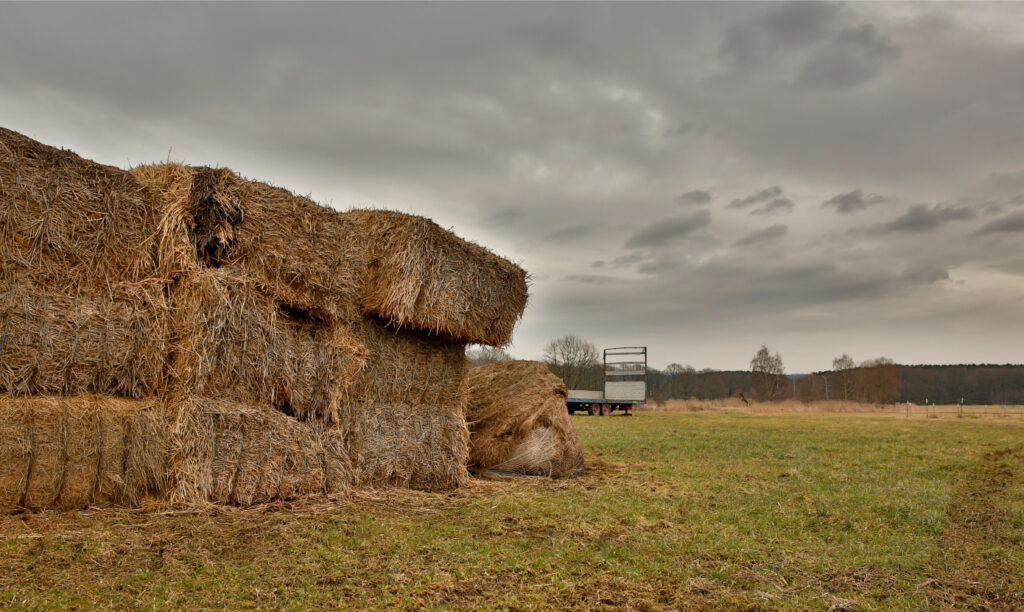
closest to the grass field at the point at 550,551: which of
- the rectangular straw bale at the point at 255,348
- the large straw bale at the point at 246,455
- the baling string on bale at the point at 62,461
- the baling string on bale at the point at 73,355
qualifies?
the baling string on bale at the point at 62,461

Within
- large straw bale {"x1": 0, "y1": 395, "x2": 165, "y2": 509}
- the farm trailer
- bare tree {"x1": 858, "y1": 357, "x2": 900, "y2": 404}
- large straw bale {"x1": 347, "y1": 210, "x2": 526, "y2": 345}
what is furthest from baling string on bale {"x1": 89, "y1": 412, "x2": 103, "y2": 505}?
bare tree {"x1": 858, "y1": 357, "x2": 900, "y2": 404}

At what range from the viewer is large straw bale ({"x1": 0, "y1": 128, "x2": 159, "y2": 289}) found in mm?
5824

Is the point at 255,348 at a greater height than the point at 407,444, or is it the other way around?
the point at 255,348

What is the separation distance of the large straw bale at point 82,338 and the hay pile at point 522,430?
5.08 meters

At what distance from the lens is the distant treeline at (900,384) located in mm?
85812

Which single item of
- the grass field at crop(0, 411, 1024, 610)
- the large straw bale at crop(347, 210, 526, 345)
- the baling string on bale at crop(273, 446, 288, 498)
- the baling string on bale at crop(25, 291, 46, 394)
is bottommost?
the grass field at crop(0, 411, 1024, 610)

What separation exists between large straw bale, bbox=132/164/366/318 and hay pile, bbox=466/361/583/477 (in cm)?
350

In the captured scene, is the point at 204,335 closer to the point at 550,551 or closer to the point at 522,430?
the point at 550,551

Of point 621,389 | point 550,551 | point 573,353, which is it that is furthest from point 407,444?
point 573,353

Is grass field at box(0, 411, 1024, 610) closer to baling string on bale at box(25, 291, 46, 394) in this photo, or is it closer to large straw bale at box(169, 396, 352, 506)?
large straw bale at box(169, 396, 352, 506)

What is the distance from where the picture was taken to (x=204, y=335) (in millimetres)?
6734

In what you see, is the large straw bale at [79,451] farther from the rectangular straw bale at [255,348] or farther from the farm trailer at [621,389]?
the farm trailer at [621,389]

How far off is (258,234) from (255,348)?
1264mm

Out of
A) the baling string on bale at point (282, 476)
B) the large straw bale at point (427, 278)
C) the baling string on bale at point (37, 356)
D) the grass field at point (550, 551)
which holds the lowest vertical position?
the grass field at point (550, 551)
